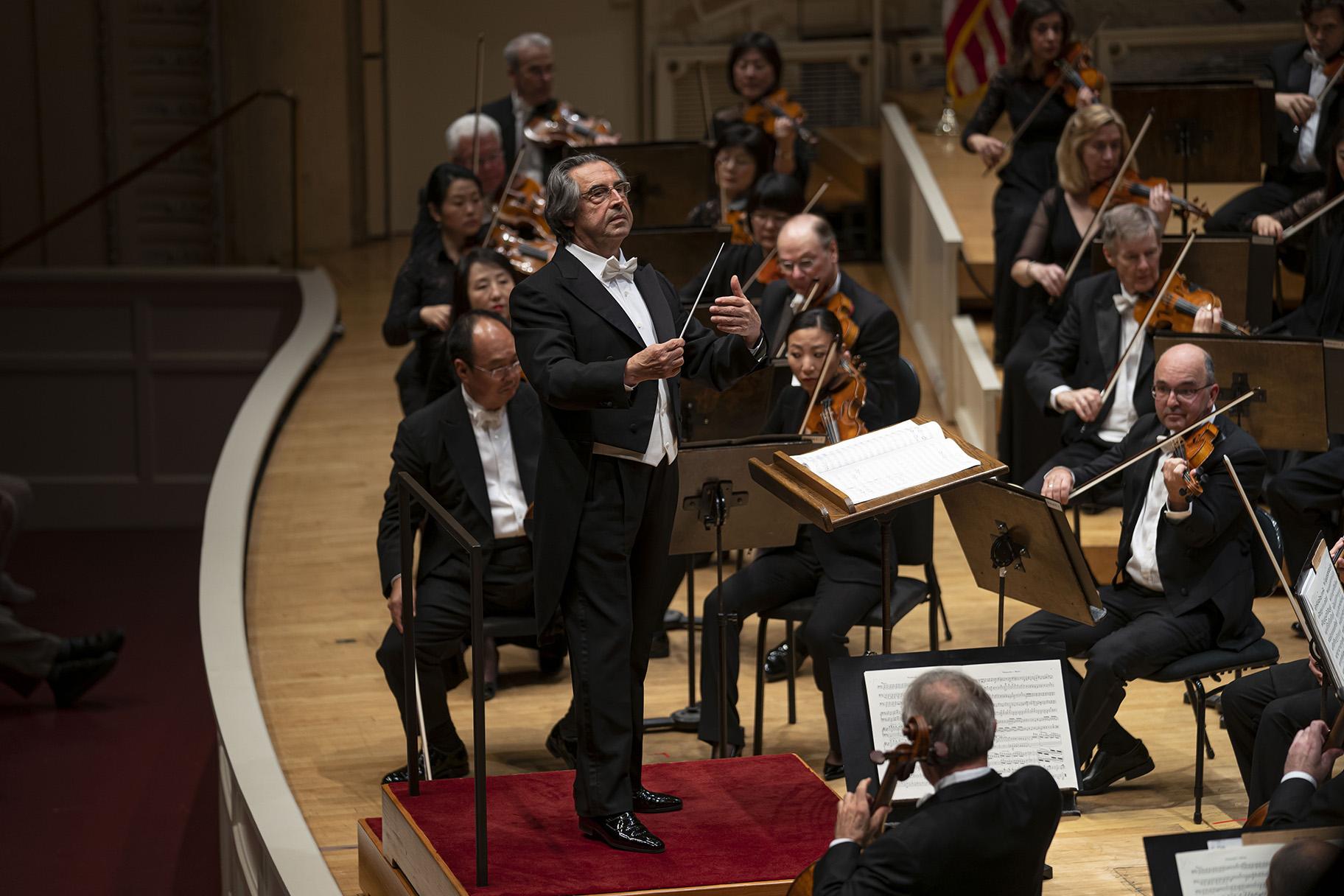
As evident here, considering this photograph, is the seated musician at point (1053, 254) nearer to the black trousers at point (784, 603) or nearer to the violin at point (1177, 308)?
the violin at point (1177, 308)

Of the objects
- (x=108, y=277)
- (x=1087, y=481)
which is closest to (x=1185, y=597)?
(x=1087, y=481)

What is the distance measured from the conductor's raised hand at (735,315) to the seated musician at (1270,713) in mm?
1316

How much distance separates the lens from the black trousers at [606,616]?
321 cm

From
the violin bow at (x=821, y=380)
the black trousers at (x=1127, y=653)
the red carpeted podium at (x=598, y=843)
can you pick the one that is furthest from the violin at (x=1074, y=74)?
the red carpeted podium at (x=598, y=843)

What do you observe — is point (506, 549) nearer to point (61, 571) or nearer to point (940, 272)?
point (940, 272)

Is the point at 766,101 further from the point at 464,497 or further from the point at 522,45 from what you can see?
the point at 464,497

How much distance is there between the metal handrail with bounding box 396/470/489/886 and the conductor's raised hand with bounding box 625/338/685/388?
1.31ft

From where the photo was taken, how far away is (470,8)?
10.3 meters

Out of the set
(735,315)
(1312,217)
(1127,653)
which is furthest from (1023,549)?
(1312,217)

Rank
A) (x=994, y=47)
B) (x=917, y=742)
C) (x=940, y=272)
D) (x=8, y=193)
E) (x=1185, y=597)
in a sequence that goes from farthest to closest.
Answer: (x=8, y=193) < (x=994, y=47) < (x=940, y=272) < (x=1185, y=597) < (x=917, y=742)

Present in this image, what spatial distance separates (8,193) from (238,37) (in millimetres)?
1664

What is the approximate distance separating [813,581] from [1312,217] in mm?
2000

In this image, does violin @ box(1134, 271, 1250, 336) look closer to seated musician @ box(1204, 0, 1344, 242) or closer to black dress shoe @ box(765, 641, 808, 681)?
seated musician @ box(1204, 0, 1344, 242)

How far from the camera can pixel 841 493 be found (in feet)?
10.8
